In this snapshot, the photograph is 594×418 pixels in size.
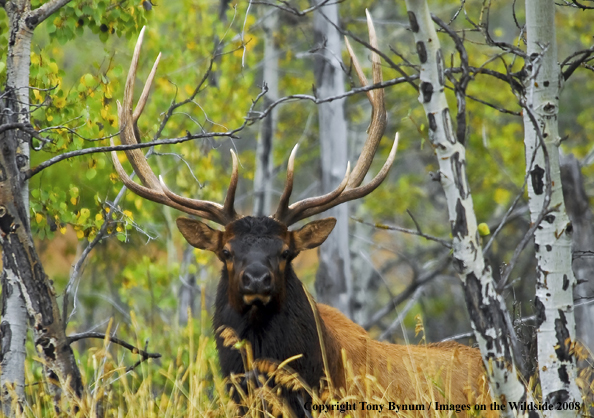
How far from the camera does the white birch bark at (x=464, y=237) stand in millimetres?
2803

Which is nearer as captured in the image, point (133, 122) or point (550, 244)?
point (550, 244)

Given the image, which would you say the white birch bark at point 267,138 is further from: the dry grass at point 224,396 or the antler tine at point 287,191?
the dry grass at point 224,396

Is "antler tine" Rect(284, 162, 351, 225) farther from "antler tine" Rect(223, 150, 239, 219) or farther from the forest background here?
the forest background

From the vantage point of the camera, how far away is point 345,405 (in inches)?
158

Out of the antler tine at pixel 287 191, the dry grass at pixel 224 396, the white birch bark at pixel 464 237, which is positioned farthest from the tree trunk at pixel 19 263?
the white birch bark at pixel 464 237

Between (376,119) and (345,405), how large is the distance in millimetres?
2058

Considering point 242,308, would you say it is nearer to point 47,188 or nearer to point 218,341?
point 218,341

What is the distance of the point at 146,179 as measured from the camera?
5.07 m

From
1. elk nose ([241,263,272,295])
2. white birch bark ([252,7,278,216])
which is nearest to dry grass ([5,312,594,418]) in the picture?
elk nose ([241,263,272,295])

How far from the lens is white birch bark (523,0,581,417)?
315 centimetres

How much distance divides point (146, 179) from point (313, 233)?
1.25m

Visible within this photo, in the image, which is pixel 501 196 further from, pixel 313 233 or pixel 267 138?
pixel 313 233

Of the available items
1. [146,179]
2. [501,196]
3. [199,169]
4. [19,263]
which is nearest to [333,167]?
[199,169]

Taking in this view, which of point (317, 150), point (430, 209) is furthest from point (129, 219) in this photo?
point (430, 209)
